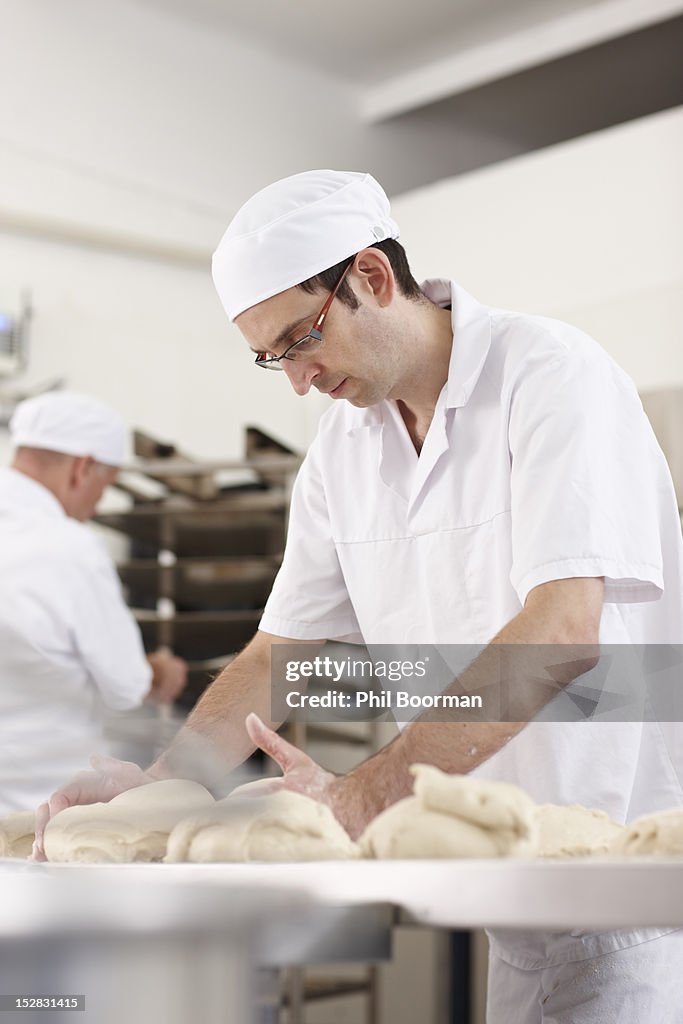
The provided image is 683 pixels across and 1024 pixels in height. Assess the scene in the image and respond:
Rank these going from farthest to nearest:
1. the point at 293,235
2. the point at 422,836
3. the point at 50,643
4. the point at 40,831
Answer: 1. the point at 50,643
2. the point at 293,235
3. the point at 40,831
4. the point at 422,836

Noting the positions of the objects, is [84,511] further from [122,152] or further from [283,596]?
[283,596]

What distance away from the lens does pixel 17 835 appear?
A: 43.4 inches

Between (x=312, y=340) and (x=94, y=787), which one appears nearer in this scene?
(x=94, y=787)

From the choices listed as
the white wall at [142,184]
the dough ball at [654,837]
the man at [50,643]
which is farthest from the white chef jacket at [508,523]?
the white wall at [142,184]

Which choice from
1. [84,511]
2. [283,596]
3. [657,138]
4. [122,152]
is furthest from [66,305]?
[283,596]

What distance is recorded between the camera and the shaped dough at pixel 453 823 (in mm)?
791

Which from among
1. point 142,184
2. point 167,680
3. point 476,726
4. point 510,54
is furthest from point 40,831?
point 510,54

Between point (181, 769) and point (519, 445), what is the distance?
47 centimetres

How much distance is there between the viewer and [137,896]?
0.72 m

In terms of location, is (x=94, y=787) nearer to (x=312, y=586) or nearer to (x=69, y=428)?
(x=312, y=586)

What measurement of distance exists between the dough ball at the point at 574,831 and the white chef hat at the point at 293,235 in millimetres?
599

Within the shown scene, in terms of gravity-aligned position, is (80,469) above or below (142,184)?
below

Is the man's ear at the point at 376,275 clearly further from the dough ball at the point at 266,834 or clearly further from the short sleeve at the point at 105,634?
the short sleeve at the point at 105,634

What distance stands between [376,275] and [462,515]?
11.2 inches
